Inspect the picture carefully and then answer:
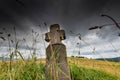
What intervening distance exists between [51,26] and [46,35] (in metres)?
0.29

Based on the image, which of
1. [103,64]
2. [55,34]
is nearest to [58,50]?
[55,34]

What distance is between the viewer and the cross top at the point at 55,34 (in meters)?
4.69

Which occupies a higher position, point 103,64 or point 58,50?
point 58,50

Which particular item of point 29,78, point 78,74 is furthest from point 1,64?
point 78,74

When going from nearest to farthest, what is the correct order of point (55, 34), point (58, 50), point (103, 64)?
point (58, 50), point (55, 34), point (103, 64)

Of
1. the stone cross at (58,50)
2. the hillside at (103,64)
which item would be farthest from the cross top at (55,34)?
the hillside at (103,64)

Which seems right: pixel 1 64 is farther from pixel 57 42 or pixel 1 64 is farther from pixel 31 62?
pixel 57 42

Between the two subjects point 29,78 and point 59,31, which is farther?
point 59,31

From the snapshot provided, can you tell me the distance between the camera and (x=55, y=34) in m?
4.75

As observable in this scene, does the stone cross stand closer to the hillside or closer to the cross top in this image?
the cross top

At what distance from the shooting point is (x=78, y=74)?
643 cm

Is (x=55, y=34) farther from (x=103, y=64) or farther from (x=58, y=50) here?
(x=103, y=64)

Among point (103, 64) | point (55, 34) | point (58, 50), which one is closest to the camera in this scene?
point (58, 50)

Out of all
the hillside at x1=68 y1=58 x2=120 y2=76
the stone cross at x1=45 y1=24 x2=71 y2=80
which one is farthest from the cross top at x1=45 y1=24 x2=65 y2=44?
the hillside at x1=68 y1=58 x2=120 y2=76
